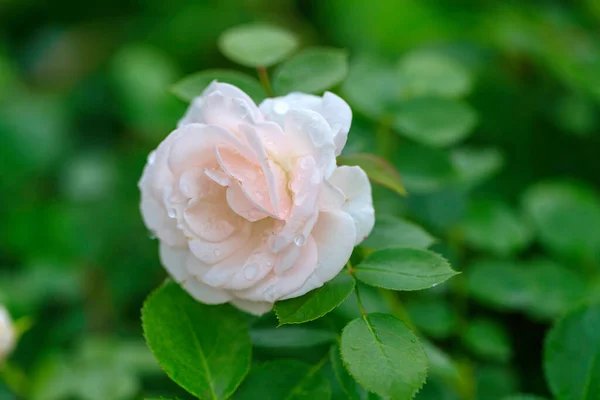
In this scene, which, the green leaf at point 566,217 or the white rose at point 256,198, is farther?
the green leaf at point 566,217

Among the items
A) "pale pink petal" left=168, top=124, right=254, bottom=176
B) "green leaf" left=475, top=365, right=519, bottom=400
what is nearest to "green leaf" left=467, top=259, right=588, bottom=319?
"green leaf" left=475, top=365, right=519, bottom=400

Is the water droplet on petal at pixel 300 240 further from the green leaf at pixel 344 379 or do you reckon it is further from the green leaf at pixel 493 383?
the green leaf at pixel 493 383

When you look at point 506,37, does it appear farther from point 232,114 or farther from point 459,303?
point 232,114

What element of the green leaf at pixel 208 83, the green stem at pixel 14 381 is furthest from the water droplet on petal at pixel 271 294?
Result: the green stem at pixel 14 381

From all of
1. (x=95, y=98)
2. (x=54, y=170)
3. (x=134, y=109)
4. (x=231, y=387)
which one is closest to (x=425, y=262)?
(x=231, y=387)

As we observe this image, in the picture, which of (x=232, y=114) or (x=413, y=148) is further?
(x=413, y=148)

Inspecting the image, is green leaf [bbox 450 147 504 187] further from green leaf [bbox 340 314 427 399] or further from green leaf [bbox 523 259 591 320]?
green leaf [bbox 340 314 427 399]

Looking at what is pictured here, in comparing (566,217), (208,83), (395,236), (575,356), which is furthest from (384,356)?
(566,217)
